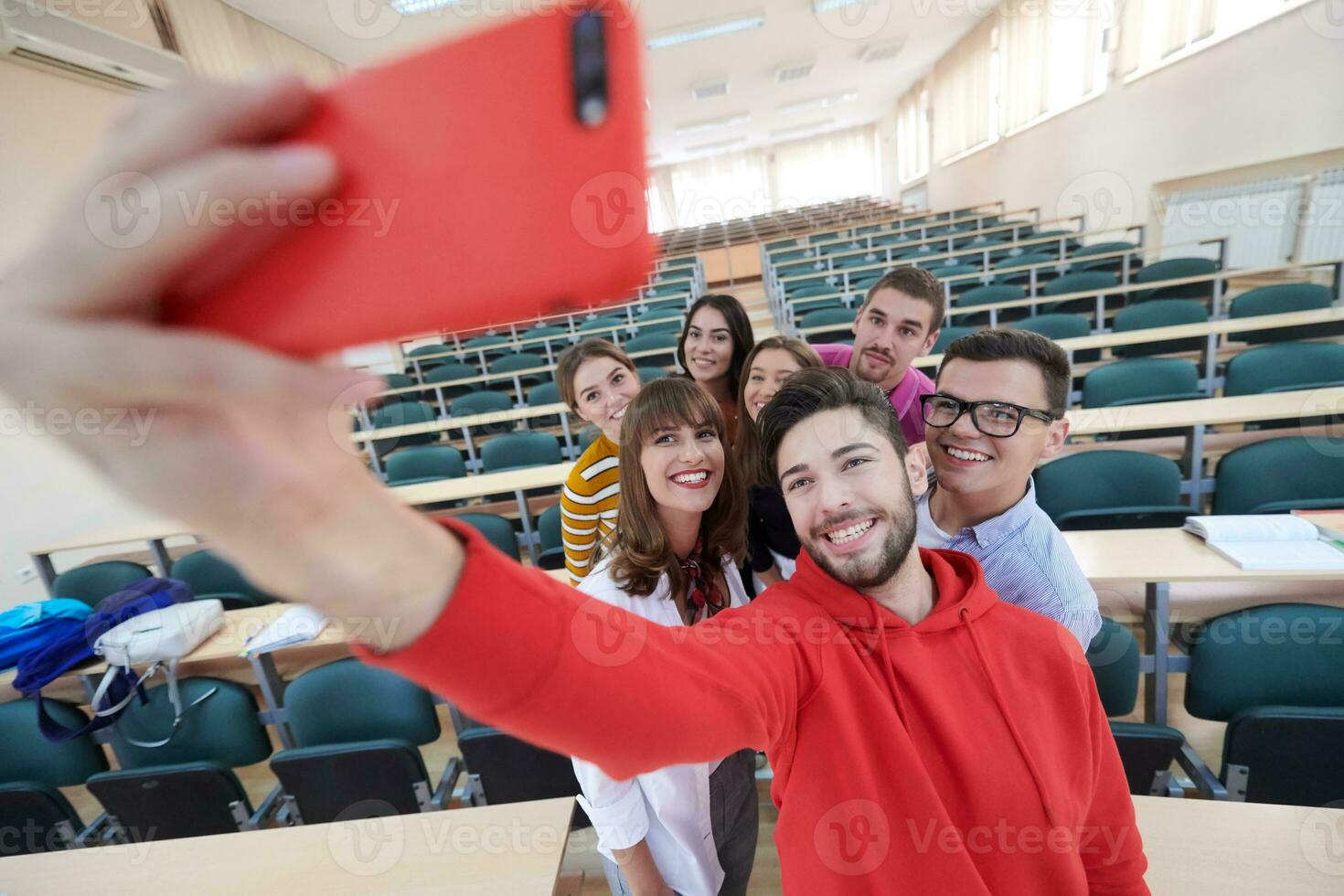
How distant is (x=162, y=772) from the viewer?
1528 millimetres

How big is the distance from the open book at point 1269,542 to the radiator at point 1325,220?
4812 millimetres

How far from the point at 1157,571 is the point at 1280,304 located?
379cm

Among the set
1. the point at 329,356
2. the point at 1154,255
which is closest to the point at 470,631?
the point at 329,356

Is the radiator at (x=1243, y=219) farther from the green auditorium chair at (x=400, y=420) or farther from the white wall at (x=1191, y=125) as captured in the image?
the green auditorium chair at (x=400, y=420)

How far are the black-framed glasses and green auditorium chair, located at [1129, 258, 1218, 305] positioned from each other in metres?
4.57

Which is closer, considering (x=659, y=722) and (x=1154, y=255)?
(x=659, y=722)

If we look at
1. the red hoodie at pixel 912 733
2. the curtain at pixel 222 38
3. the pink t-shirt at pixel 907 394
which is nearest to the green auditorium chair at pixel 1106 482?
the pink t-shirt at pixel 907 394

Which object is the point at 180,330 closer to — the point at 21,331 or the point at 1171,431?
the point at 21,331

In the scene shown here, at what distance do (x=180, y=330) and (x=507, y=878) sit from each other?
1.21m

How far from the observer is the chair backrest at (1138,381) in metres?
2.95

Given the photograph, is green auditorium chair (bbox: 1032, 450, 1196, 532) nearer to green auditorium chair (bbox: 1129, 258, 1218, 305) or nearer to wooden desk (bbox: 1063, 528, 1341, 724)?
wooden desk (bbox: 1063, 528, 1341, 724)

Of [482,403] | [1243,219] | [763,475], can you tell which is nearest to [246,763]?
[763,475]

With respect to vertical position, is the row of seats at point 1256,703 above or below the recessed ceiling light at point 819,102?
below

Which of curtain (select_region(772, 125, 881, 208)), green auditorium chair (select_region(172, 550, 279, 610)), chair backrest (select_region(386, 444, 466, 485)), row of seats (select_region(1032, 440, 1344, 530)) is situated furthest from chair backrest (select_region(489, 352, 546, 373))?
curtain (select_region(772, 125, 881, 208))
